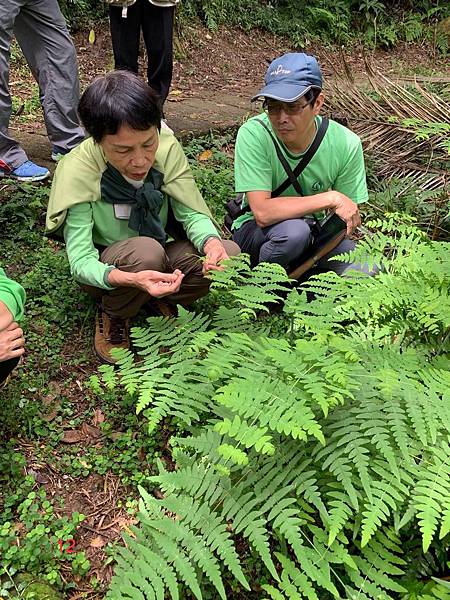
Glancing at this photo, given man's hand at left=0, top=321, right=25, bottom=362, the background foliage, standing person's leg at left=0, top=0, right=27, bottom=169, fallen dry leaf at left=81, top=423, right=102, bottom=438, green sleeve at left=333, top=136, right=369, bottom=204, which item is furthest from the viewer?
the background foliage

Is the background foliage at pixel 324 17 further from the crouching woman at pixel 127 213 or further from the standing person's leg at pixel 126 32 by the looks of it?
the crouching woman at pixel 127 213

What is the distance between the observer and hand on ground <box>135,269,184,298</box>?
271cm

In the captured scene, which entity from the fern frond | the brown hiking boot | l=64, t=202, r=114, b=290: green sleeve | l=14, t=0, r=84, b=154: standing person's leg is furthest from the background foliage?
the fern frond

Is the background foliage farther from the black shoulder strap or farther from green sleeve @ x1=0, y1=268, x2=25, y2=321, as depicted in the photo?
green sleeve @ x1=0, y1=268, x2=25, y2=321

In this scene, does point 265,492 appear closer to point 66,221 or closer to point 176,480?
point 176,480

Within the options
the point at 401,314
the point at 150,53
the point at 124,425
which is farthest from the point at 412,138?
the point at 124,425

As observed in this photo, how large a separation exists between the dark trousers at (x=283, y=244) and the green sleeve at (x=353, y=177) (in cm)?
29

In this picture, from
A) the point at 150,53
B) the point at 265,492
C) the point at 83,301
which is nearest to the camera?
the point at 265,492

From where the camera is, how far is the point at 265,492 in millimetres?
1946

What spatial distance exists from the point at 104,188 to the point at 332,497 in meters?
1.81

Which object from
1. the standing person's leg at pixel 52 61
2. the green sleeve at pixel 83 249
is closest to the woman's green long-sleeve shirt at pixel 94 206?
the green sleeve at pixel 83 249

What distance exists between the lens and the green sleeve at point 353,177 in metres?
3.40

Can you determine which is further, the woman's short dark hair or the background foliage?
the background foliage

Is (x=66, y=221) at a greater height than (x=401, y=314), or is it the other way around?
(x=66, y=221)
